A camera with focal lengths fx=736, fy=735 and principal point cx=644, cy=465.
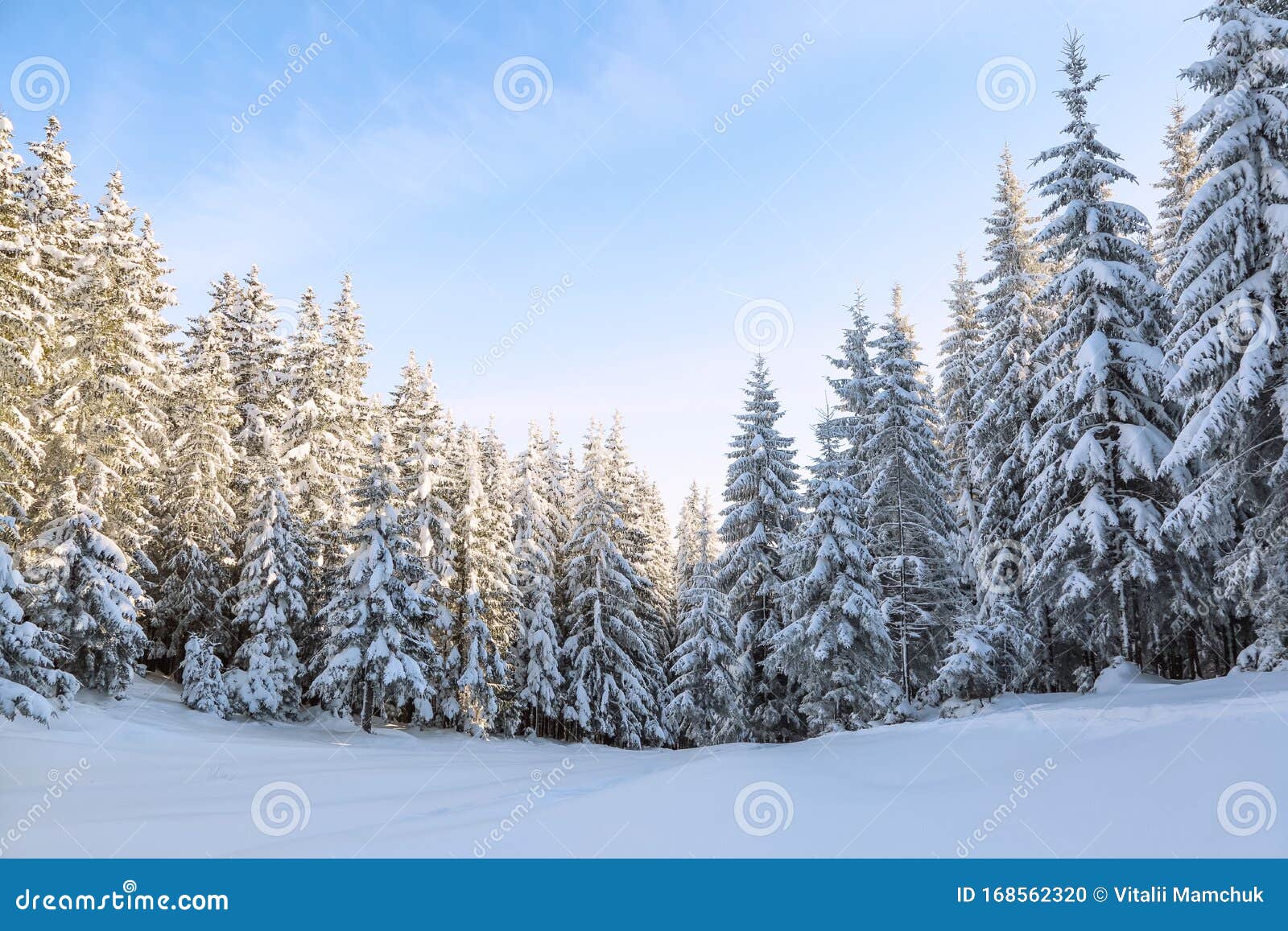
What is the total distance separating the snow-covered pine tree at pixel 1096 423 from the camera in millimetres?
17062

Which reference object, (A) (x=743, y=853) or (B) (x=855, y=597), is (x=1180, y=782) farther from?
(B) (x=855, y=597)

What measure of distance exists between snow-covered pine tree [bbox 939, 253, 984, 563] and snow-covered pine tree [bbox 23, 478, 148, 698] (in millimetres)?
26350

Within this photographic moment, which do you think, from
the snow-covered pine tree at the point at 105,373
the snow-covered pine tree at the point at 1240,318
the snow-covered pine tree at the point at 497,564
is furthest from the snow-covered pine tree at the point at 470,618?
A: the snow-covered pine tree at the point at 1240,318

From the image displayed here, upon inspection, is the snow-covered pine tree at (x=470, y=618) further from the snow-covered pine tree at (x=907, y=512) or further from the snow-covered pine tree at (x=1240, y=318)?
the snow-covered pine tree at (x=1240, y=318)

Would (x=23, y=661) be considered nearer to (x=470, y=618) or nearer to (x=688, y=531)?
(x=470, y=618)

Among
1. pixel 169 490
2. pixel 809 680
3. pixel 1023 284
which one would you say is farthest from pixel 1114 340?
pixel 169 490

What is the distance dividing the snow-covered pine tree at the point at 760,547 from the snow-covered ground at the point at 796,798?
902 cm

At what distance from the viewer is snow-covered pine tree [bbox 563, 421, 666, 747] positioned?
111 ft

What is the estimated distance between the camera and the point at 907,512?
79.1 feet

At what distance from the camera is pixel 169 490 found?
30125mm

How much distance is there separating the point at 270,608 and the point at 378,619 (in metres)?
4.10

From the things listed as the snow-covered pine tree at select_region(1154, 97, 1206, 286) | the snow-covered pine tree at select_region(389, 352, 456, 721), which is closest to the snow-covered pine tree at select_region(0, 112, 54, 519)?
the snow-covered pine tree at select_region(389, 352, 456, 721)

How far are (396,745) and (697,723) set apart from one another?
10.7 meters

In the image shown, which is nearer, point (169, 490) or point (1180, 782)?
point (1180, 782)
